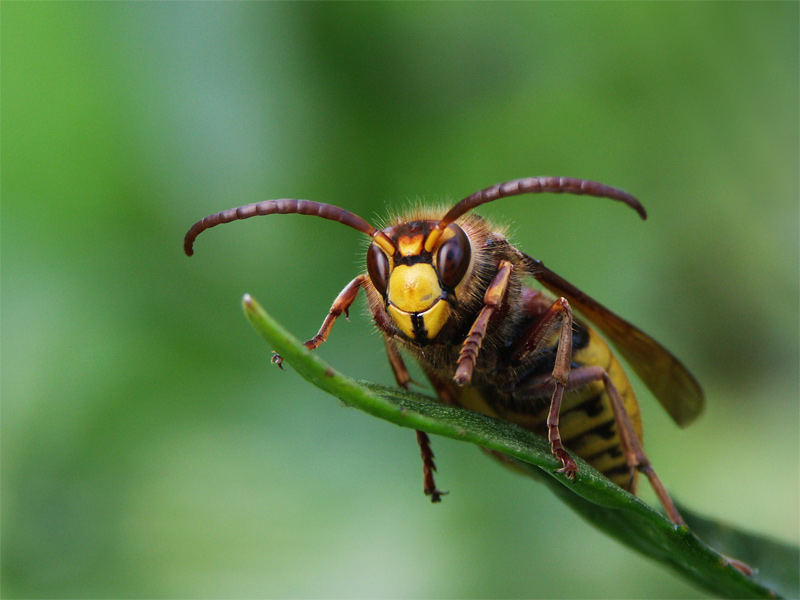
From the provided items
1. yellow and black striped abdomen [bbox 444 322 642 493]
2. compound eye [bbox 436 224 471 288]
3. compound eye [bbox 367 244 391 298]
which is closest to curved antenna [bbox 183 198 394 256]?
compound eye [bbox 367 244 391 298]

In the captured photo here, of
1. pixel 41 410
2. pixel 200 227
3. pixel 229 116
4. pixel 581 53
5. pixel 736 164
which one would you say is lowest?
pixel 41 410

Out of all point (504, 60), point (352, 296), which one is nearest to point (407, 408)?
point (352, 296)

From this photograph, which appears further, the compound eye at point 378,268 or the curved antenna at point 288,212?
the compound eye at point 378,268

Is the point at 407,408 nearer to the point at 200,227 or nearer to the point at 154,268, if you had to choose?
the point at 200,227

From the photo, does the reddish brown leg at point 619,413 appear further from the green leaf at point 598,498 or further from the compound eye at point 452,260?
the compound eye at point 452,260

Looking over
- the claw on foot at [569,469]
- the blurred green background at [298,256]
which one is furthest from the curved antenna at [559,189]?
the blurred green background at [298,256]

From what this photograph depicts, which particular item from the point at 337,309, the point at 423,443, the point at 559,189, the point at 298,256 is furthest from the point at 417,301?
the point at 298,256

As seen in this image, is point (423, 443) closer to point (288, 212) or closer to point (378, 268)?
point (378, 268)

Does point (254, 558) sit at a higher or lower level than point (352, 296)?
lower
